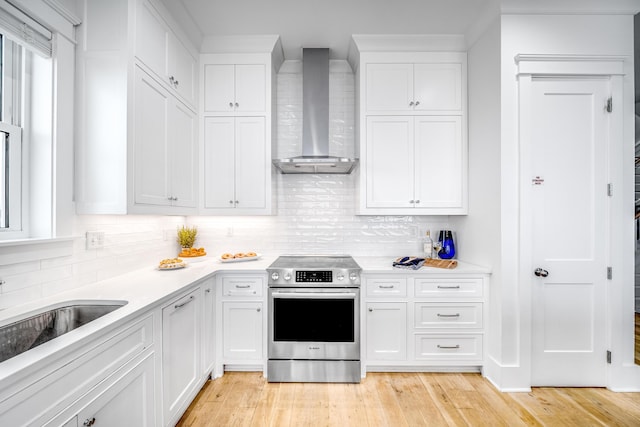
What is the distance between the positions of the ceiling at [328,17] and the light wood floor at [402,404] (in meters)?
3.02

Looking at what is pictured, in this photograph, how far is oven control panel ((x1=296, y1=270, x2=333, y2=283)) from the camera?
2.46 m

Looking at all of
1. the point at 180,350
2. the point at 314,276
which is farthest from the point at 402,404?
the point at 180,350

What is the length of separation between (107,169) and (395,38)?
2.61m

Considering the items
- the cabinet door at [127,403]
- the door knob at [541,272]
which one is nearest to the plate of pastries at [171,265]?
the cabinet door at [127,403]

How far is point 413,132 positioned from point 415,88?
0.41 m

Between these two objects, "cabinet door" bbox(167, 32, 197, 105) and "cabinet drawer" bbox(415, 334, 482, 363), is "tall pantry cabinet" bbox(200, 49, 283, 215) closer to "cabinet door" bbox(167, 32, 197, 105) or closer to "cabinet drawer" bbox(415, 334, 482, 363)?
"cabinet door" bbox(167, 32, 197, 105)

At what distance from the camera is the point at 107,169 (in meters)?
1.88

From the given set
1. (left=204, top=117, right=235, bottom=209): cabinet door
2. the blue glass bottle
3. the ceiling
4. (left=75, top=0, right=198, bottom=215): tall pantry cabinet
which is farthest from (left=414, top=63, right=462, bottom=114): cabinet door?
(left=75, top=0, right=198, bottom=215): tall pantry cabinet

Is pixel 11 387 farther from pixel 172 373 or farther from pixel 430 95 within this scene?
pixel 430 95

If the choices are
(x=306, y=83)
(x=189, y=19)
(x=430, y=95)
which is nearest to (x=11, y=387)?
(x=189, y=19)

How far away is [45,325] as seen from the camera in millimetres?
1492

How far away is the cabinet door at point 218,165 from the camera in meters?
2.90

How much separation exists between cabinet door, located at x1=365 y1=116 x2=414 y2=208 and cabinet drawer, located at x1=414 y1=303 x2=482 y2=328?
93 cm

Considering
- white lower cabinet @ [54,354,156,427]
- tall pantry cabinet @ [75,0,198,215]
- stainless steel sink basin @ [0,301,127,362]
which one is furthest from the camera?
tall pantry cabinet @ [75,0,198,215]
